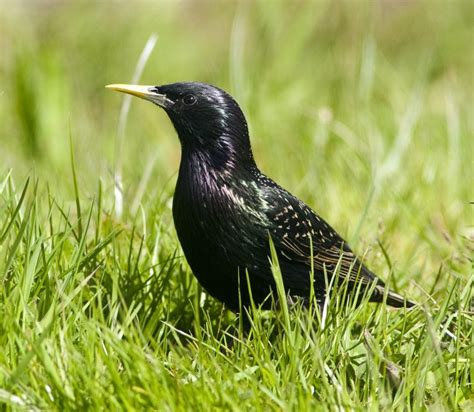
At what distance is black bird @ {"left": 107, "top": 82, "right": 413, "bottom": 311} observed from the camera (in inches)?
134

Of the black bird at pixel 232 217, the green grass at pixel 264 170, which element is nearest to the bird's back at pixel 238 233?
the black bird at pixel 232 217

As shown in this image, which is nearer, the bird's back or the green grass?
the green grass

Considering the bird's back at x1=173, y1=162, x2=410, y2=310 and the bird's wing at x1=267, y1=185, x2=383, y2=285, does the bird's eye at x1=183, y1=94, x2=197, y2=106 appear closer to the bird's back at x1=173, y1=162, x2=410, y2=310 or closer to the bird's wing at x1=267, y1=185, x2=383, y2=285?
the bird's back at x1=173, y1=162, x2=410, y2=310

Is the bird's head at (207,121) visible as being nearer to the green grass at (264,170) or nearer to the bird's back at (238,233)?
the bird's back at (238,233)

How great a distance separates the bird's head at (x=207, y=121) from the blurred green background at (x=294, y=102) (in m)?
0.39

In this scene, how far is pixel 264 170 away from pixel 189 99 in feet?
5.52

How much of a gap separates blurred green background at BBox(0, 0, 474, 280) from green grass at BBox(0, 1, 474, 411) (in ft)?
0.06

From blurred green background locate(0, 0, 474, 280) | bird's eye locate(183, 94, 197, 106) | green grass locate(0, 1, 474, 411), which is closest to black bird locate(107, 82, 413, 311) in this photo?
bird's eye locate(183, 94, 197, 106)

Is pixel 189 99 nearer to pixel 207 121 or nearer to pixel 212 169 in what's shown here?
pixel 207 121

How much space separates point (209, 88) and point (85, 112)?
141 inches

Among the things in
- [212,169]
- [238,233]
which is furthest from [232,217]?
[212,169]

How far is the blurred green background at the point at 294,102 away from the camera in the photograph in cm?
480

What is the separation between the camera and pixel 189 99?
3742 mm

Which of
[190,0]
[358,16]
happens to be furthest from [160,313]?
[190,0]
